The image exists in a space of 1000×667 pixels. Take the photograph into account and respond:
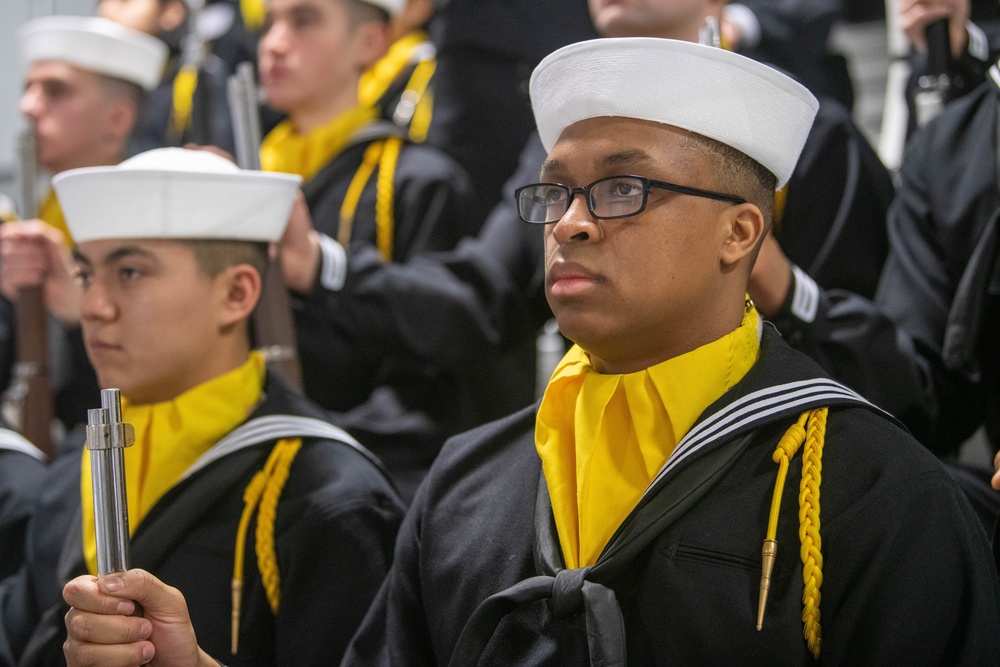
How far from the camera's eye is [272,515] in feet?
9.04

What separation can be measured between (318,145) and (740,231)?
267 centimetres

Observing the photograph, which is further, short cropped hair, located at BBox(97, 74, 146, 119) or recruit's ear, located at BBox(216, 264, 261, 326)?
short cropped hair, located at BBox(97, 74, 146, 119)

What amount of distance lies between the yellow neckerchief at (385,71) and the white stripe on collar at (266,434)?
2.28 m

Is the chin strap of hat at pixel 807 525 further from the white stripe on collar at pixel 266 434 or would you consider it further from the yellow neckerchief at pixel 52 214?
the yellow neckerchief at pixel 52 214

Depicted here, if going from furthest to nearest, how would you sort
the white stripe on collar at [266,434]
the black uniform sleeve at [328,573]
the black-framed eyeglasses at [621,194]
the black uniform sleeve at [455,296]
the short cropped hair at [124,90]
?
the short cropped hair at [124,90] → the black uniform sleeve at [455,296] → the white stripe on collar at [266,434] → the black uniform sleeve at [328,573] → the black-framed eyeglasses at [621,194]

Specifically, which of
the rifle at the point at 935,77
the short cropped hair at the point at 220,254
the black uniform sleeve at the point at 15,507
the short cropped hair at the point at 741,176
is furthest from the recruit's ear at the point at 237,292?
the rifle at the point at 935,77

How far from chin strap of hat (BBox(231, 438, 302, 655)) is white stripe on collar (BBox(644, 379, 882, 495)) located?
1.00m

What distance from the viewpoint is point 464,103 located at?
16.5 feet

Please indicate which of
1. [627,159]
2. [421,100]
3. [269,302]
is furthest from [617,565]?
[421,100]

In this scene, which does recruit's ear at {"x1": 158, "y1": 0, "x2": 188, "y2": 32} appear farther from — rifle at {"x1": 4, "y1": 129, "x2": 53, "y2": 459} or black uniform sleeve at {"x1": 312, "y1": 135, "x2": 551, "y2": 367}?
black uniform sleeve at {"x1": 312, "y1": 135, "x2": 551, "y2": 367}

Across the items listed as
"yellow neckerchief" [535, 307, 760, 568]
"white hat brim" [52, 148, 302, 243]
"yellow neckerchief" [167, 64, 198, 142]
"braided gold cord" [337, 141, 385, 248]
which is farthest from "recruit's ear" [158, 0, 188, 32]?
"yellow neckerchief" [535, 307, 760, 568]

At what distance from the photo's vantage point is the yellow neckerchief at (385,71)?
5.07 metres

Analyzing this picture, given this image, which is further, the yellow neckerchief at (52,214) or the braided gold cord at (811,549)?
the yellow neckerchief at (52,214)

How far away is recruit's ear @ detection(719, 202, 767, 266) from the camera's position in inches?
87.0
